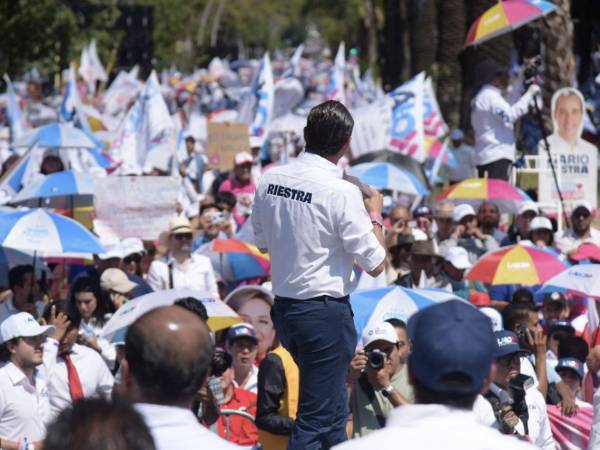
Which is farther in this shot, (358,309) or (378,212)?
(358,309)

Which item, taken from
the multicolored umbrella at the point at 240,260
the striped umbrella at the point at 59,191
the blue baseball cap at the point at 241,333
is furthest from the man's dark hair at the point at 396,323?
the striped umbrella at the point at 59,191

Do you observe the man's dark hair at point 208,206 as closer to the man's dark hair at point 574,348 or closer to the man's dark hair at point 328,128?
the man's dark hair at point 574,348

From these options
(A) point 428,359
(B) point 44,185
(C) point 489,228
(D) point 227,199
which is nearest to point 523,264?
(C) point 489,228

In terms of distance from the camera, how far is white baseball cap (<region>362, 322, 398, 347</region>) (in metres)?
7.77

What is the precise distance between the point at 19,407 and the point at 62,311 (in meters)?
1.40

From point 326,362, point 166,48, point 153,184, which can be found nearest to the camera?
point 326,362

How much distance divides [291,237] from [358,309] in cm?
272

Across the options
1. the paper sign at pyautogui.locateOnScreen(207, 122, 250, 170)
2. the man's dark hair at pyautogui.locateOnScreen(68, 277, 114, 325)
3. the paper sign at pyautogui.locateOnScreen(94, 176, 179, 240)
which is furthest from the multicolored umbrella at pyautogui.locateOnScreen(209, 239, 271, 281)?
the paper sign at pyautogui.locateOnScreen(207, 122, 250, 170)

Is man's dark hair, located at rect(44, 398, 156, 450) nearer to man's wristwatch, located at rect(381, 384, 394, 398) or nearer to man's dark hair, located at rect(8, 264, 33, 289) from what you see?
man's wristwatch, located at rect(381, 384, 394, 398)

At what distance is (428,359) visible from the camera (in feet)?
13.2

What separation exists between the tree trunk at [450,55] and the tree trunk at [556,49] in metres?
10.7

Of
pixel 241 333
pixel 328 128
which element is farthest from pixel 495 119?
pixel 328 128

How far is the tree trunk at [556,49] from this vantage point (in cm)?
1912

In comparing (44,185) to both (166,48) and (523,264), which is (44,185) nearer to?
(523,264)
